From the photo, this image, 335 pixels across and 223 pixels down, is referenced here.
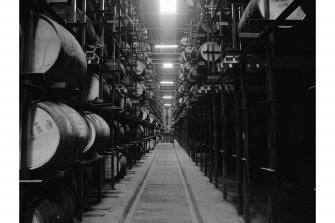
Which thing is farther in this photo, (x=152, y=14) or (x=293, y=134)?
(x=152, y=14)

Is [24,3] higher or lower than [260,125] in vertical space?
Result: higher

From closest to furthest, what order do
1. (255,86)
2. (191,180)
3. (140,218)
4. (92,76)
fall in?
(140,218), (92,76), (255,86), (191,180)

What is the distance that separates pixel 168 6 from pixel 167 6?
6 cm

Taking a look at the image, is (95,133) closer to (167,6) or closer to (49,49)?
(49,49)

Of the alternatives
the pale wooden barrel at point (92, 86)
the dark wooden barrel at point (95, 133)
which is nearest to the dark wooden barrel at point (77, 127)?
the dark wooden barrel at point (95, 133)

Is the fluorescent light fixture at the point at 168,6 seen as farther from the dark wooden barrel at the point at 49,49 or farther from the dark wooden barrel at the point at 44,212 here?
the dark wooden barrel at the point at 44,212

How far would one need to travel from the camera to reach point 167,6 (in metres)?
18.8

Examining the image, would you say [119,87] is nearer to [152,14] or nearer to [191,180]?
[191,180]

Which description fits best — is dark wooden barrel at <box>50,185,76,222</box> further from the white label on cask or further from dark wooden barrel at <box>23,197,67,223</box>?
the white label on cask

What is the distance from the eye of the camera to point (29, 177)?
133 inches

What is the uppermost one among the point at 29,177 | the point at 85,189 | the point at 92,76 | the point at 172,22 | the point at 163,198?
the point at 172,22

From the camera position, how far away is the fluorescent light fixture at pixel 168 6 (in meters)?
18.2

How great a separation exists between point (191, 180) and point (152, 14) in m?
12.7

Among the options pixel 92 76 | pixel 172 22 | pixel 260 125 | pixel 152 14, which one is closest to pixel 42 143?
pixel 92 76
